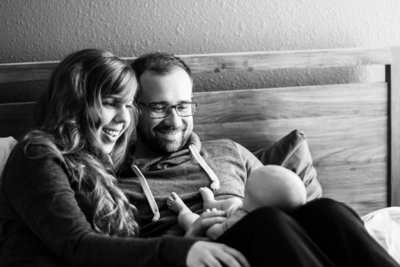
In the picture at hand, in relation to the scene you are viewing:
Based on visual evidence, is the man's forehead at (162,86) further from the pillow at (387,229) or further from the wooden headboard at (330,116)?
the pillow at (387,229)

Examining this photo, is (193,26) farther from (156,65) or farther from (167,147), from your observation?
(167,147)

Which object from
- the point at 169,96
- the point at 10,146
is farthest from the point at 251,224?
the point at 10,146

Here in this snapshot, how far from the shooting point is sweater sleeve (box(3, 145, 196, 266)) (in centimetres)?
121

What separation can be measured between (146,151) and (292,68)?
661 mm

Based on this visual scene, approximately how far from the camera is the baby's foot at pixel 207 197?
5.24ft

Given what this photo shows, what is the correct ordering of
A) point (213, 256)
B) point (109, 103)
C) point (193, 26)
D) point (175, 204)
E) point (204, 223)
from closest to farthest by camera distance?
point (213, 256), point (204, 223), point (109, 103), point (175, 204), point (193, 26)

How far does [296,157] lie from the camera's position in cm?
189

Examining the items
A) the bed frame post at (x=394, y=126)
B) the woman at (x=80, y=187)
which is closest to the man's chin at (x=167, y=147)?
the woman at (x=80, y=187)

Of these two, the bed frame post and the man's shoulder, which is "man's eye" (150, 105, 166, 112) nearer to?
the man's shoulder

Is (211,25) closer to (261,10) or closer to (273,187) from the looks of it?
(261,10)

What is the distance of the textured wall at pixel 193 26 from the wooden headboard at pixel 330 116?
0.14 metres

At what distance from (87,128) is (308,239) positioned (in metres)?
0.61

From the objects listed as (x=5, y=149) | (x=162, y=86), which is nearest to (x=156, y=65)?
(x=162, y=86)

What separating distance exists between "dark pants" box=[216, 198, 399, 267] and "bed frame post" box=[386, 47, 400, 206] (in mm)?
984
